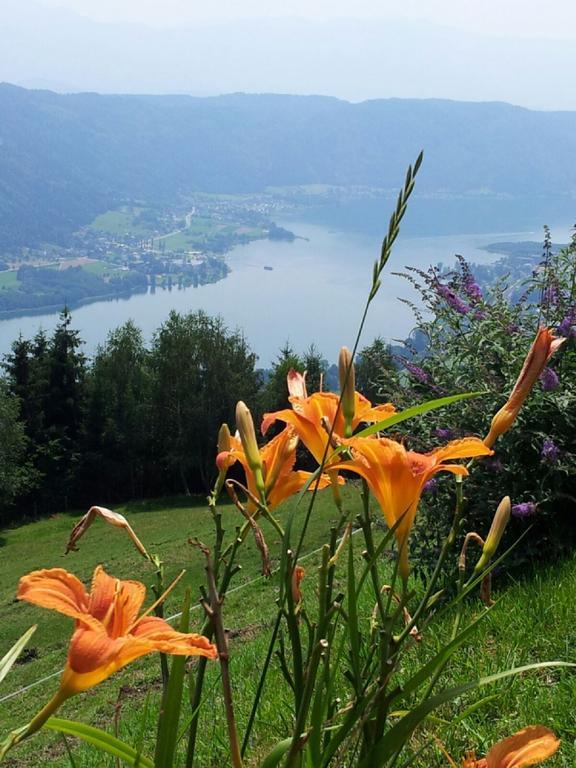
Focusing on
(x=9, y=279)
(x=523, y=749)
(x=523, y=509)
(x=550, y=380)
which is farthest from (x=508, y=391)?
(x=9, y=279)

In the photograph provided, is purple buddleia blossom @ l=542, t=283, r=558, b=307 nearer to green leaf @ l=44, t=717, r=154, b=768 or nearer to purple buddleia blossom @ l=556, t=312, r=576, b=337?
purple buddleia blossom @ l=556, t=312, r=576, b=337

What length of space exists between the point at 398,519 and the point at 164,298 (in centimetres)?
16415

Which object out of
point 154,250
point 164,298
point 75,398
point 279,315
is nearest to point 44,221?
point 154,250

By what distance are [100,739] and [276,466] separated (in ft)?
1.15

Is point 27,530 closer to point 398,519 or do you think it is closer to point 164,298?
point 398,519

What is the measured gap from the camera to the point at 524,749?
0.75 m

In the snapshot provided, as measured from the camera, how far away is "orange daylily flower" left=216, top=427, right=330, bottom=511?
0.89 meters

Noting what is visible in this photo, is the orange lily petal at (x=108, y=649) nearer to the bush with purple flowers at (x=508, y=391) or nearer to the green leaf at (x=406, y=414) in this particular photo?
the green leaf at (x=406, y=414)

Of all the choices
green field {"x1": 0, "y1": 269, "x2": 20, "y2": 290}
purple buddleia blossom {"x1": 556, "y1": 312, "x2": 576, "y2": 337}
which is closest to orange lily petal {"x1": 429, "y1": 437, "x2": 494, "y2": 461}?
purple buddleia blossom {"x1": 556, "y1": 312, "x2": 576, "y2": 337}

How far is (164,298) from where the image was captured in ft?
531

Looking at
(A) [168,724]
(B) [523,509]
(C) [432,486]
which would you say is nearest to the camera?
(A) [168,724]

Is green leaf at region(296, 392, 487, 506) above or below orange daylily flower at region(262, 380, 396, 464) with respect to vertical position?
above

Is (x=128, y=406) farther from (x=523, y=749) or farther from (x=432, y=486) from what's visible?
(x=523, y=749)

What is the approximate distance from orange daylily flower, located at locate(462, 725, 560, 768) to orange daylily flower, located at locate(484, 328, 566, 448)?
10.9 inches
